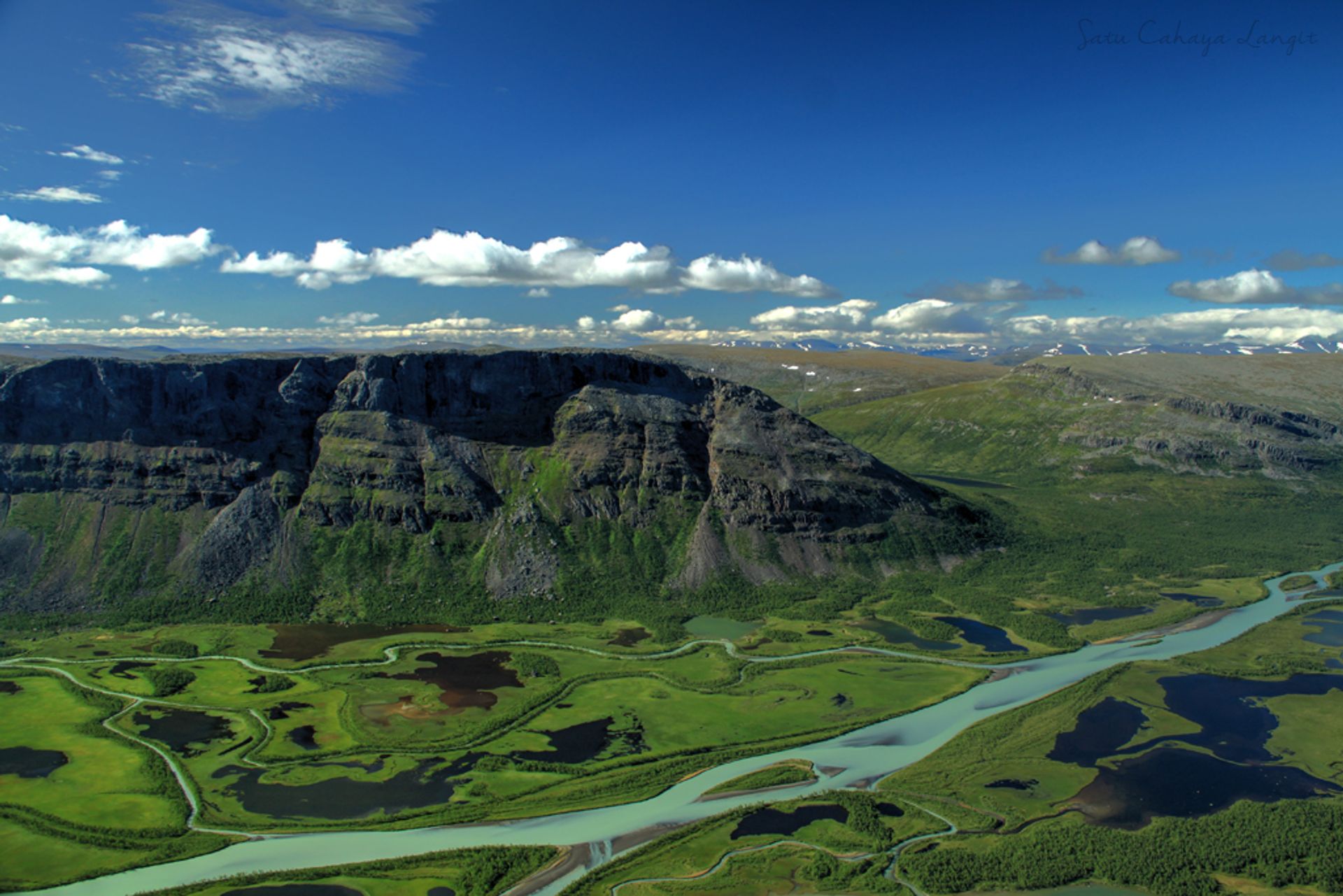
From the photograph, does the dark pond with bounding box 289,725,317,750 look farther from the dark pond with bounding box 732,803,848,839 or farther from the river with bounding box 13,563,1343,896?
the dark pond with bounding box 732,803,848,839

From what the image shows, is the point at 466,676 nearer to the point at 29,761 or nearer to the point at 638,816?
the point at 638,816

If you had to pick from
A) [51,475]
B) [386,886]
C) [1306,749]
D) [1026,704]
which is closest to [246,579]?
[51,475]

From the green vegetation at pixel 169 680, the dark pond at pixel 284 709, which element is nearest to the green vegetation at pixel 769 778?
the dark pond at pixel 284 709

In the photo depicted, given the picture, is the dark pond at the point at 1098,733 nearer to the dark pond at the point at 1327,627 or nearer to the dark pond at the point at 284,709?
the dark pond at the point at 1327,627

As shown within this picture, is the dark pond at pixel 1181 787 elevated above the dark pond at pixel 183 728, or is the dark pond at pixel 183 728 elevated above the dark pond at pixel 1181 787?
the dark pond at pixel 183 728

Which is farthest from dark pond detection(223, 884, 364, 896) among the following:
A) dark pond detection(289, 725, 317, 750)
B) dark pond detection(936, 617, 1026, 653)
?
dark pond detection(936, 617, 1026, 653)

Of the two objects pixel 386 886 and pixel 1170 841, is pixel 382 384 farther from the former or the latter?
pixel 1170 841
